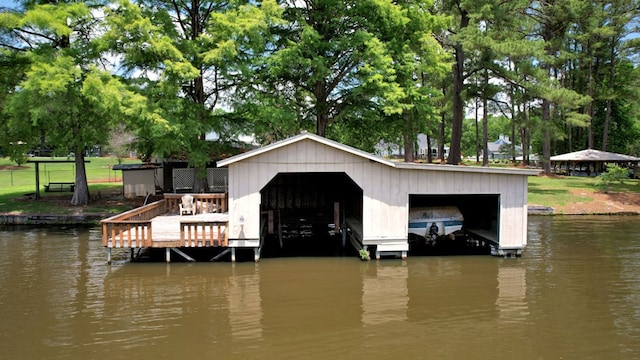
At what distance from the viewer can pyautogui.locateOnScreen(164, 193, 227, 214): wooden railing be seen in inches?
658

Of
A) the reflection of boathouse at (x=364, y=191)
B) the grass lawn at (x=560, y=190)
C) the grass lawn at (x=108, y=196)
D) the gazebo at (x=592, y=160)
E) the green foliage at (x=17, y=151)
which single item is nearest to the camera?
the reflection of boathouse at (x=364, y=191)

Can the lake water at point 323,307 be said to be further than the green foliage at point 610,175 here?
No

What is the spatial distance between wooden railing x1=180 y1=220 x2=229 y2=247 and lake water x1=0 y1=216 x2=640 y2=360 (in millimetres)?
698

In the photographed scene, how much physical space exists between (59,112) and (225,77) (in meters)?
7.14

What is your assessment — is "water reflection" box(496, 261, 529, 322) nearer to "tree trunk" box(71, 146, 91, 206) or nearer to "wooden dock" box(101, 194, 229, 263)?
"wooden dock" box(101, 194, 229, 263)

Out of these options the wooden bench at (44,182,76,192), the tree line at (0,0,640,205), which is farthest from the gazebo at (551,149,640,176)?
the wooden bench at (44,182,76,192)

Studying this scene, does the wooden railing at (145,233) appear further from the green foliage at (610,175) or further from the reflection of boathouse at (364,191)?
the green foliage at (610,175)

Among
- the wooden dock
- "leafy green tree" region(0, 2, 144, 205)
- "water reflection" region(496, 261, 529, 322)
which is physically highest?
"leafy green tree" region(0, 2, 144, 205)

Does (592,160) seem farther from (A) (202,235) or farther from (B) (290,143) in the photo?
(A) (202,235)

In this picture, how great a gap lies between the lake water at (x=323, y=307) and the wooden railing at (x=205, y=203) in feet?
11.3

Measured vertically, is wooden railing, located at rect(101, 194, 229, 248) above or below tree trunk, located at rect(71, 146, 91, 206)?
below

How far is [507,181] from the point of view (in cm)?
1362

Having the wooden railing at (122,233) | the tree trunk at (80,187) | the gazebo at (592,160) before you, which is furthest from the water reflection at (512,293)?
the gazebo at (592,160)

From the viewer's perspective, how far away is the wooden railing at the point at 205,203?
16706 mm
